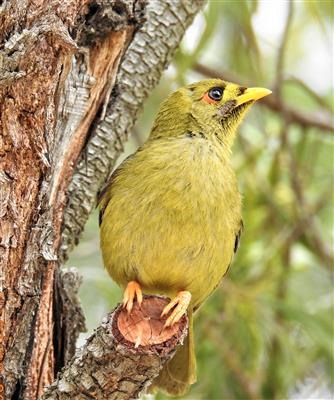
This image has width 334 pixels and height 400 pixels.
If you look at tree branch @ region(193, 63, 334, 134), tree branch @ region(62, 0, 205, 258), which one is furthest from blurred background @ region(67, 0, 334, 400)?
tree branch @ region(62, 0, 205, 258)

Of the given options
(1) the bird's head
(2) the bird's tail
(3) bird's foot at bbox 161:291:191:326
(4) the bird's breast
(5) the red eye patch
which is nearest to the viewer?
Result: (3) bird's foot at bbox 161:291:191:326

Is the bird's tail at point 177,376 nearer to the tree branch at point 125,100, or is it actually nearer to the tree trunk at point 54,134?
the tree trunk at point 54,134

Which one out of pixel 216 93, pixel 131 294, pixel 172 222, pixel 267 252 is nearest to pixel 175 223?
pixel 172 222

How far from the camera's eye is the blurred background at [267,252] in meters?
4.94

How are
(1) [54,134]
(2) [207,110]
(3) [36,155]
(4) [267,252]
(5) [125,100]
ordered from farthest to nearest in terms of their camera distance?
(4) [267,252], (2) [207,110], (5) [125,100], (1) [54,134], (3) [36,155]

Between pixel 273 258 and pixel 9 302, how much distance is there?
2438 mm

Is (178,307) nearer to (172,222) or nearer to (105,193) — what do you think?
(172,222)

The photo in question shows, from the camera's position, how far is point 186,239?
11.5ft

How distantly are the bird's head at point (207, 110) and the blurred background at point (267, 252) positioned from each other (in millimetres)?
493

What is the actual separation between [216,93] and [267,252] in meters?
1.32

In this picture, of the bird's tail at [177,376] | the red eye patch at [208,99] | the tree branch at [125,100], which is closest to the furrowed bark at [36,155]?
the tree branch at [125,100]

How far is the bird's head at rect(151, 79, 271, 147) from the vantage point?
13.1 ft

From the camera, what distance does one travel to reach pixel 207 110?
4.08 m

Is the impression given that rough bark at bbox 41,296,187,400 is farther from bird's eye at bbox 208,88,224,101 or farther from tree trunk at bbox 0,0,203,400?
bird's eye at bbox 208,88,224,101
